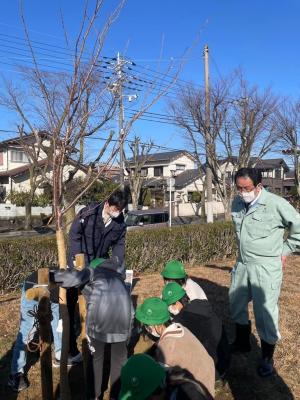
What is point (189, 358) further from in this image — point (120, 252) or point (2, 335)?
point (2, 335)

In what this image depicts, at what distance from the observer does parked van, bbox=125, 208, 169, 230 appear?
1781cm

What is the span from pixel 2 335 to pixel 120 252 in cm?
162

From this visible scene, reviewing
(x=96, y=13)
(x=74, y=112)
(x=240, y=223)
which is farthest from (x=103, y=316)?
(x=96, y=13)

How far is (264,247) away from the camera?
3.71 meters

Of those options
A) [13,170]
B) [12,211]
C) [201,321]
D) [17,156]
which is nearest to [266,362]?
[201,321]

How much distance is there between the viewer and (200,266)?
930cm

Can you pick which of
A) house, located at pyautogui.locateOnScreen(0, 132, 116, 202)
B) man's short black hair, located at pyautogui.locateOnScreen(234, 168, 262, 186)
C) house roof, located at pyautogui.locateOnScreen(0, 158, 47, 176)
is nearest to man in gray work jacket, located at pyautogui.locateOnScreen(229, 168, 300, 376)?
man's short black hair, located at pyautogui.locateOnScreen(234, 168, 262, 186)

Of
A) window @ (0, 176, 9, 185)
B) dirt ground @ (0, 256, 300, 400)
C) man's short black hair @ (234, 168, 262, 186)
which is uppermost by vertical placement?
window @ (0, 176, 9, 185)

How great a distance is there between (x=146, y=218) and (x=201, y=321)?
51.1 feet

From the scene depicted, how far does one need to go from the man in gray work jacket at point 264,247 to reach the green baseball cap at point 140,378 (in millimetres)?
2142

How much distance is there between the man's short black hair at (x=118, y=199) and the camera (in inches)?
142

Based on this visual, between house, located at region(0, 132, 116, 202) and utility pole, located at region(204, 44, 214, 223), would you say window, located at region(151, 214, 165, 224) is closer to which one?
utility pole, located at region(204, 44, 214, 223)

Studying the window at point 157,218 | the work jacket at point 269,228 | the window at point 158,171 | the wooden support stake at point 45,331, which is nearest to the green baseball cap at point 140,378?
the wooden support stake at point 45,331

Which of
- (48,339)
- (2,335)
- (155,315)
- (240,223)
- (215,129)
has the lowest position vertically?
(2,335)
